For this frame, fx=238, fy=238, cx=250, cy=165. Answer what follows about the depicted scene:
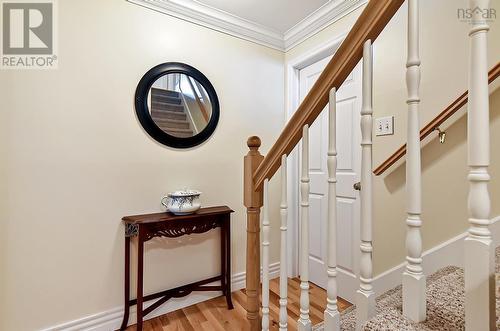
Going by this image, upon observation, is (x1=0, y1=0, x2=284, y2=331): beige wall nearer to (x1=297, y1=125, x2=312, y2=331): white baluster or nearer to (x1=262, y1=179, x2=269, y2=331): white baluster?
(x1=262, y1=179, x2=269, y2=331): white baluster

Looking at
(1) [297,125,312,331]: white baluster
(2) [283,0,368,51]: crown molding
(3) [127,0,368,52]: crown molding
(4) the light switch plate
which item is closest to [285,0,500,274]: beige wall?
(4) the light switch plate

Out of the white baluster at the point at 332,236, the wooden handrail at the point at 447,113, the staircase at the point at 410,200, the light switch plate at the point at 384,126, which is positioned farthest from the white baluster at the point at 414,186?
the light switch plate at the point at 384,126

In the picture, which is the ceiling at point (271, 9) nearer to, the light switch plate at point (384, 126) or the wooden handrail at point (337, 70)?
the light switch plate at point (384, 126)

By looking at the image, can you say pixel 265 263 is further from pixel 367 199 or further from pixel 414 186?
pixel 414 186

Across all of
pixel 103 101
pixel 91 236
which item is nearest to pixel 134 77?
pixel 103 101

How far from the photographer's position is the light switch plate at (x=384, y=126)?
1582mm

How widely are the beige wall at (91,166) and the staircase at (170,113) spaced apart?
0.48 ft

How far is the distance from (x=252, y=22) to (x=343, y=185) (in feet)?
5.51

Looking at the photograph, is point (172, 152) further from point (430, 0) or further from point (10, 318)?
point (430, 0)

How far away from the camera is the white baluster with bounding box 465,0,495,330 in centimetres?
48

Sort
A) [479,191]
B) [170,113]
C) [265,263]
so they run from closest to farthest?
[479,191], [265,263], [170,113]

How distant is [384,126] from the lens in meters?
1.62

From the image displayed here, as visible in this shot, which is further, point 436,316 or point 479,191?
point 436,316

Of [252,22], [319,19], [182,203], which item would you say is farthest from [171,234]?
[319,19]
